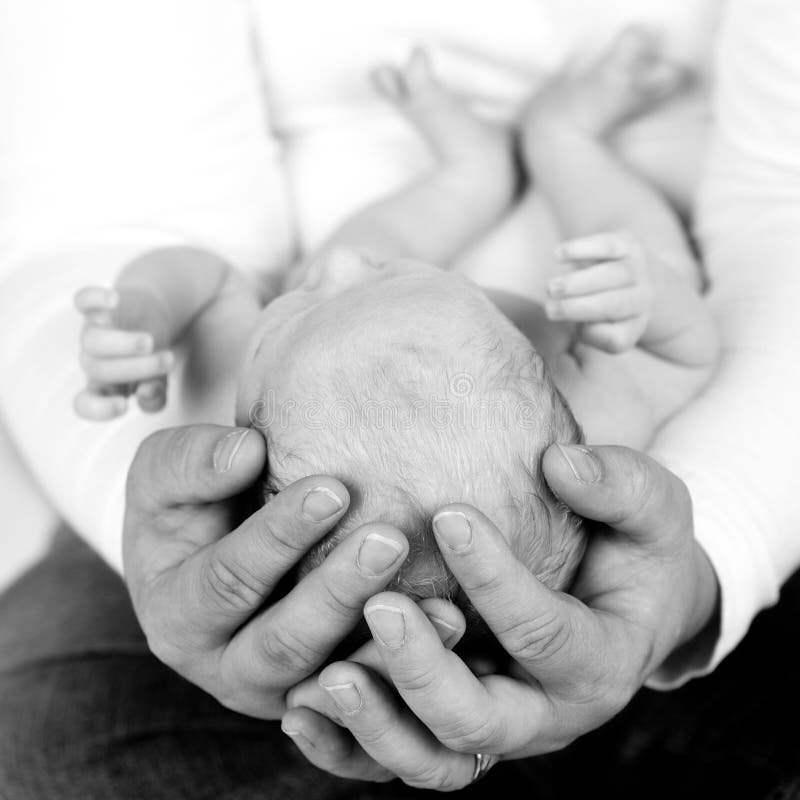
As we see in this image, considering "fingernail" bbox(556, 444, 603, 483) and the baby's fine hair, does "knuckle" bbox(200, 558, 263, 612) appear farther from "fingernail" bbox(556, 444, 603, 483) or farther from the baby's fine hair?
"fingernail" bbox(556, 444, 603, 483)

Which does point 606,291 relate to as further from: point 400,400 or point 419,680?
point 419,680

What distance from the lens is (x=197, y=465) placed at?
65cm

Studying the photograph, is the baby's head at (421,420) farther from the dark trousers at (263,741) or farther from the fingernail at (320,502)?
the dark trousers at (263,741)

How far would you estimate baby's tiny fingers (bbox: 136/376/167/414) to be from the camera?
899mm

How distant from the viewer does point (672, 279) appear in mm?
904

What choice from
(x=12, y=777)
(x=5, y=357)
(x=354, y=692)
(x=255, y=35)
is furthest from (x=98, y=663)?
(x=255, y=35)

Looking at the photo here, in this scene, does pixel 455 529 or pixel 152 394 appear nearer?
pixel 455 529

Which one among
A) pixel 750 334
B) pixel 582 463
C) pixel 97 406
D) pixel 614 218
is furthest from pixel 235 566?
pixel 614 218

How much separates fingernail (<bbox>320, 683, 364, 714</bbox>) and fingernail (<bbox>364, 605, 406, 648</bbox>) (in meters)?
0.05

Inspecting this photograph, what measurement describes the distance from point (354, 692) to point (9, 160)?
0.86 meters

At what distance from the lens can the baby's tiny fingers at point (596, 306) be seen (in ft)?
2.61

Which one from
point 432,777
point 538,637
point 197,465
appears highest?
point 197,465

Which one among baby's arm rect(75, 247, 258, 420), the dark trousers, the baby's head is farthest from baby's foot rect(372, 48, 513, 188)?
the dark trousers

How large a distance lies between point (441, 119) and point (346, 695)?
2.80ft
